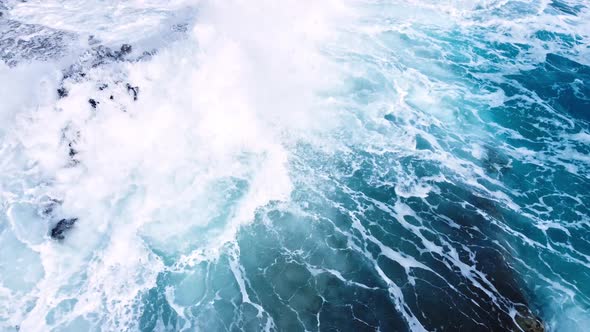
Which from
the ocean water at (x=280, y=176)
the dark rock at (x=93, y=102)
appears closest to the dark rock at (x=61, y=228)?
the ocean water at (x=280, y=176)

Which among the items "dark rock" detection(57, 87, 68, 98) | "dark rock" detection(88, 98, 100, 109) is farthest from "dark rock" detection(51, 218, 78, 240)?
"dark rock" detection(57, 87, 68, 98)

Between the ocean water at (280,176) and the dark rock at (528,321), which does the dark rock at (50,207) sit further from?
the dark rock at (528,321)

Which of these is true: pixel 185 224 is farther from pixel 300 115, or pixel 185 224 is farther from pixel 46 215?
pixel 300 115

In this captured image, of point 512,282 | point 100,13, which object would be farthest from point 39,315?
point 100,13

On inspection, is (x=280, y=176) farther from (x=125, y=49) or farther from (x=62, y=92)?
(x=125, y=49)

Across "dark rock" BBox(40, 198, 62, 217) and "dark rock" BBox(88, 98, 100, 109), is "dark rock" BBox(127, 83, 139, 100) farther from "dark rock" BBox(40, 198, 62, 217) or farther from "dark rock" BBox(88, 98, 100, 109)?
"dark rock" BBox(40, 198, 62, 217)
